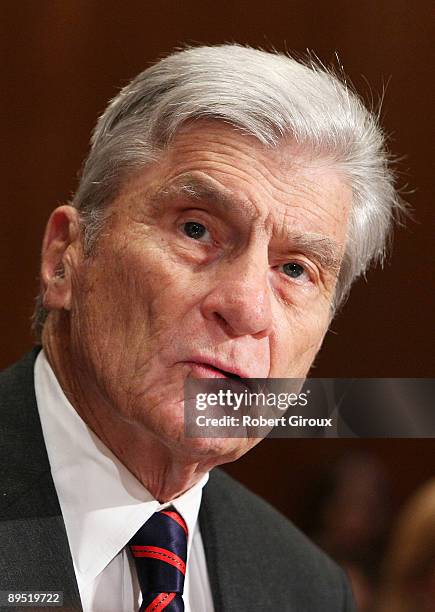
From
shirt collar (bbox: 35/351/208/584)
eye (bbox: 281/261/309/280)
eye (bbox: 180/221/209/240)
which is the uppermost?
eye (bbox: 180/221/209/240)

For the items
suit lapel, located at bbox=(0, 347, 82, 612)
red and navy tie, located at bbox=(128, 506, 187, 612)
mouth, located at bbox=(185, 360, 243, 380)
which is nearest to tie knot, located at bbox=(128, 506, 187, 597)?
red and navy tie, located at bbox=(128, 506, 187, 612)

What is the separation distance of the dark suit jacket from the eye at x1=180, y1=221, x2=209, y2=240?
34 centimetres

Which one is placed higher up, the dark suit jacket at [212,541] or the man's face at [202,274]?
the man's face at [202,274]

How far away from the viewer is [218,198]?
3.95 ft

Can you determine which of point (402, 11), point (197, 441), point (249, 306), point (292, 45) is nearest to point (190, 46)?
point (292, 45)

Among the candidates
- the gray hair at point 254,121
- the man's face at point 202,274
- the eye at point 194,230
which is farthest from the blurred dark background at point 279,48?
the eye at point 194,230

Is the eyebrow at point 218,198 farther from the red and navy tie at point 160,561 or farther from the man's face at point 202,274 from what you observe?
the red and navy tie at point 160,561

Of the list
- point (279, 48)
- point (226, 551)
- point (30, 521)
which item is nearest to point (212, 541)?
point (226, 551)

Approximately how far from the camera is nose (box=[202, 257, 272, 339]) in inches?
45.3

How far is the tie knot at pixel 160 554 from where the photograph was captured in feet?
3.98

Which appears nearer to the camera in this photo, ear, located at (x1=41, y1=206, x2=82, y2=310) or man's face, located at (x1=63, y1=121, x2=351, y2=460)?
man's face, located at (x1=63, y1=121, x2=351, y2=460)

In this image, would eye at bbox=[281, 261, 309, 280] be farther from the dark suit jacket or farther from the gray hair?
the dark suit jacket

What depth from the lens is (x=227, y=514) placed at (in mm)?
1422

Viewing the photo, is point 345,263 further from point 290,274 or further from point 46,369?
point 46,369
